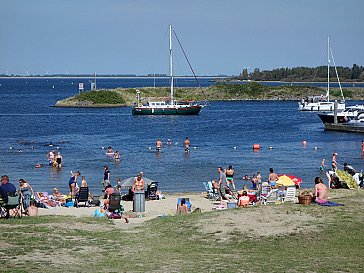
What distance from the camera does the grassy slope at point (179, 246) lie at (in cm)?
1521

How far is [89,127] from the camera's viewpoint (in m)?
81.6

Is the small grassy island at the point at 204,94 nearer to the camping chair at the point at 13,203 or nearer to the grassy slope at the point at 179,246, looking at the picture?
the camping chair at the point at 13,203

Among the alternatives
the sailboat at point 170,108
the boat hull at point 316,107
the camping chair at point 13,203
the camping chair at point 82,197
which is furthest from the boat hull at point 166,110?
the camping chair at point 13,203

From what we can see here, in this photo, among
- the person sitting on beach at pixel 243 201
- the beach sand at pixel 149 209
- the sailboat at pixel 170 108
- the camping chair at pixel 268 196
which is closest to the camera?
the beach sand at pixel 149 209

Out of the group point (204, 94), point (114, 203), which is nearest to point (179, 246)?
point (114, 203)

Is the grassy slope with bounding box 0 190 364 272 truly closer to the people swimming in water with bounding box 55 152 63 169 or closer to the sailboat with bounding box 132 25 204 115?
the people swimming in water with bounding box 55 152 63 169

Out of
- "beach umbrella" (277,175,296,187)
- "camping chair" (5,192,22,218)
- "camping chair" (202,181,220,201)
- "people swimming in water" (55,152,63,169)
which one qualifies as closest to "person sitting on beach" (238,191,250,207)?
"camping chair" (202,181,220,201)

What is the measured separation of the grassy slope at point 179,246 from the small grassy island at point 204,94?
364 ft

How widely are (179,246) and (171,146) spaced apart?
40.7 meters

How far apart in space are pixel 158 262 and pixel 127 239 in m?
2.94

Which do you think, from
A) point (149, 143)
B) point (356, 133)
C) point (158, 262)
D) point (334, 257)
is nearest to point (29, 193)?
point (158, 262)

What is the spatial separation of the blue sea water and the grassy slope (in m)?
14.2

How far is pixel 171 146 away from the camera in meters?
58.1

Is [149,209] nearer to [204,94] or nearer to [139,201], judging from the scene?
[139,201]
